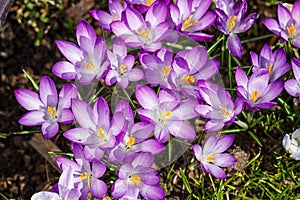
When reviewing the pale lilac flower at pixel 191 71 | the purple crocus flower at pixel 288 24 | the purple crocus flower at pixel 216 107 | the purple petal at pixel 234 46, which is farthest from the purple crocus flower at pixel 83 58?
the purple crocus flower at pixel 288 24

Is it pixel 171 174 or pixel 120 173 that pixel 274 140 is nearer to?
pixel 171 174

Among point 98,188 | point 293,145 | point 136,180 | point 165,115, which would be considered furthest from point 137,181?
point 293,145

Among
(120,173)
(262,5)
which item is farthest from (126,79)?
(262,5)

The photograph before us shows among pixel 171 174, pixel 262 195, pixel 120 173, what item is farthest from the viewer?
pixel 171 174

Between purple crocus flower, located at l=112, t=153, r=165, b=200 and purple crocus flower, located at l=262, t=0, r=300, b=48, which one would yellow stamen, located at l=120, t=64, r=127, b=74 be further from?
purple crocus flower, located at l=262, t=0, r=300, b=48

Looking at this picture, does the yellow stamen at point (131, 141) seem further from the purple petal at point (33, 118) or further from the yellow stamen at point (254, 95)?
the yellow stamen at point (254, 95)
